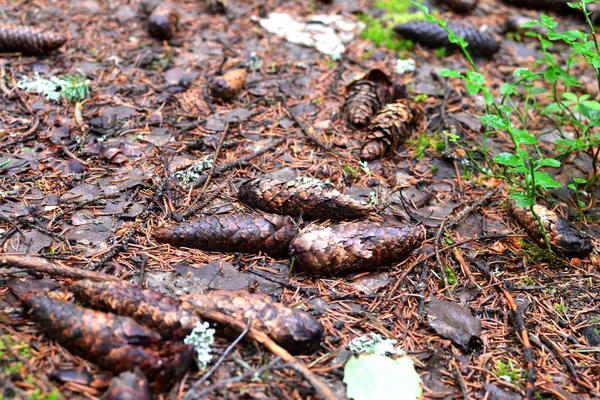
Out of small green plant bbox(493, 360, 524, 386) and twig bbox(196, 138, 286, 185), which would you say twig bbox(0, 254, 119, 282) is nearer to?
twig bbox(196, 138, 286, 185)

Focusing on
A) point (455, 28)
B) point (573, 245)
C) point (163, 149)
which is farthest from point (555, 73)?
point (163, 149)

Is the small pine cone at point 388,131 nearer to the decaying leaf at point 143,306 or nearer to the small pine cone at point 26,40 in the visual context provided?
the decaying leaf at point 143,306

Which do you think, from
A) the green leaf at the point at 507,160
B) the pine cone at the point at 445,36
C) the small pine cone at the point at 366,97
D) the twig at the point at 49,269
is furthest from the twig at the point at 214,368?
the pine cone at the point at 445,36

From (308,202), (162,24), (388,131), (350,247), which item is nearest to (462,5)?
(388,131)

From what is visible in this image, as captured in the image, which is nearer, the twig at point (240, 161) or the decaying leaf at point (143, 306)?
the decaying leaf at point (143, 306)

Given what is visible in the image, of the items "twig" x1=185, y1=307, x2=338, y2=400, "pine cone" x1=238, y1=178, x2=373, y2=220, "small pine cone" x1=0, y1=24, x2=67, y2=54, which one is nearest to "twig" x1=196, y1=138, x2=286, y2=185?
"pine cone" x1=238, y1=178, x2=373, y2=220

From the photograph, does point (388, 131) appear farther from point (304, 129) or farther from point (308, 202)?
point (308, 202)
